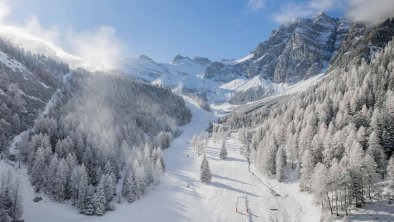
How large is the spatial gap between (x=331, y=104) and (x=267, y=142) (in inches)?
1498

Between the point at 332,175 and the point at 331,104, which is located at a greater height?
the point at 331,104

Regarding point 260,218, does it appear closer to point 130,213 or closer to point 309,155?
point 309,155

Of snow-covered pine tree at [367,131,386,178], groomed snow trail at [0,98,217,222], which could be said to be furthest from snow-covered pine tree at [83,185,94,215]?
snow-covered pine tree at [367,131,386,178]

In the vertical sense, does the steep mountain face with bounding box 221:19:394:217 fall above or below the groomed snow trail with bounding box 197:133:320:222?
above

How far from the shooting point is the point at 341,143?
4875 inches

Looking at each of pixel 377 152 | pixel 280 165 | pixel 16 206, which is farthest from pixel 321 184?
pixel 16 206

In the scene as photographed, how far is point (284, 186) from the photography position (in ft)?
439

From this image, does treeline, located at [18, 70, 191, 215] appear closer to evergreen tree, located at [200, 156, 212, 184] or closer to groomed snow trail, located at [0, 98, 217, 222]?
groomed snow trail, located at [0, 98, 217, 222]

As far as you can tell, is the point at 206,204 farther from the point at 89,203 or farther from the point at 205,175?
the point at 89,203

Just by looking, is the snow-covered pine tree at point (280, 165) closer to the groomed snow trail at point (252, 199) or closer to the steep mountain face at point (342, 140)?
the steep mountain face at point (342, 140)

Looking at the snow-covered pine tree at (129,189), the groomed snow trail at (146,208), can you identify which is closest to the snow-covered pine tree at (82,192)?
the groomed snow trail at (146,208)

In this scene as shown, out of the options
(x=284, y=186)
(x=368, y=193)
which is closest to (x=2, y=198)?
(x=284, y=186)

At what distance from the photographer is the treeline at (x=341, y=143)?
10144cm

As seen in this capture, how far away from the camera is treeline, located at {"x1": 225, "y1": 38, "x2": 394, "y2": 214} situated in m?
101
